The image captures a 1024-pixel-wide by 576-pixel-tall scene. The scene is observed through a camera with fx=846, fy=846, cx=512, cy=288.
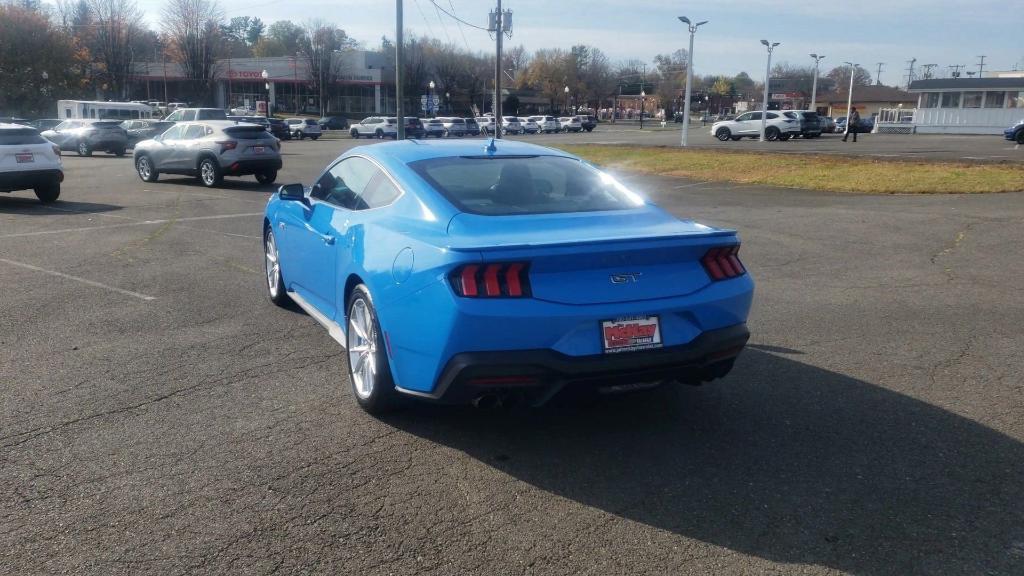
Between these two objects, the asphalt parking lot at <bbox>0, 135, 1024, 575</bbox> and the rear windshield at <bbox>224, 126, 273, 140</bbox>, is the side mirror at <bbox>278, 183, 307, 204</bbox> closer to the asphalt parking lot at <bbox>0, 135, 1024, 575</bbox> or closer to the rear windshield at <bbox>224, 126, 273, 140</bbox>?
the asphalt parking lot at <bbox>0, 135, 1024, 575</bbox>

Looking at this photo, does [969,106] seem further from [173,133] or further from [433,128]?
Result: [173,133]

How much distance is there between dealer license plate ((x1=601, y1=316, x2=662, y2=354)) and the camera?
4.05m

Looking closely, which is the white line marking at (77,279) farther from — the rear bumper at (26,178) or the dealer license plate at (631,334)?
the rear bumper at (26,178)

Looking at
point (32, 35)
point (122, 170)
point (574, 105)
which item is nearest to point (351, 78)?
point (32, 35)

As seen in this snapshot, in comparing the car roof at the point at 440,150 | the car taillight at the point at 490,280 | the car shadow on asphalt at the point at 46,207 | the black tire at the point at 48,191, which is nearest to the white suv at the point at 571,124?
the car shadow on asphalt at the point at 46,207

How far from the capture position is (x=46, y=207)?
50.8 ft

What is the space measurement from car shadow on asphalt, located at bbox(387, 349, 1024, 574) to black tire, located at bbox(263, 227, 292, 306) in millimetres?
2836

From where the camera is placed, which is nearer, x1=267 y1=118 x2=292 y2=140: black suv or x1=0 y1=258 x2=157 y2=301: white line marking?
x1=0 y1=258 x2=157 y2=301: white line marking

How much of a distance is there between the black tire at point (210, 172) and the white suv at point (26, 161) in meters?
3.94

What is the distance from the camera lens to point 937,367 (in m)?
5.82

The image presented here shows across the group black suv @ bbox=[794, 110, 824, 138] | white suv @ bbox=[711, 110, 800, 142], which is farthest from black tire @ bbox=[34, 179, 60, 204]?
black suv @ bbox=[794, 110, 824, 138]

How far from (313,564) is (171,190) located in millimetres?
17398

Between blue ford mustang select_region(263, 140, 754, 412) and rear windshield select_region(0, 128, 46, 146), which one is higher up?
rear windshield select_region(0, 128, 46, 146)

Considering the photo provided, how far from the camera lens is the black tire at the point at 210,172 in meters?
19.5
